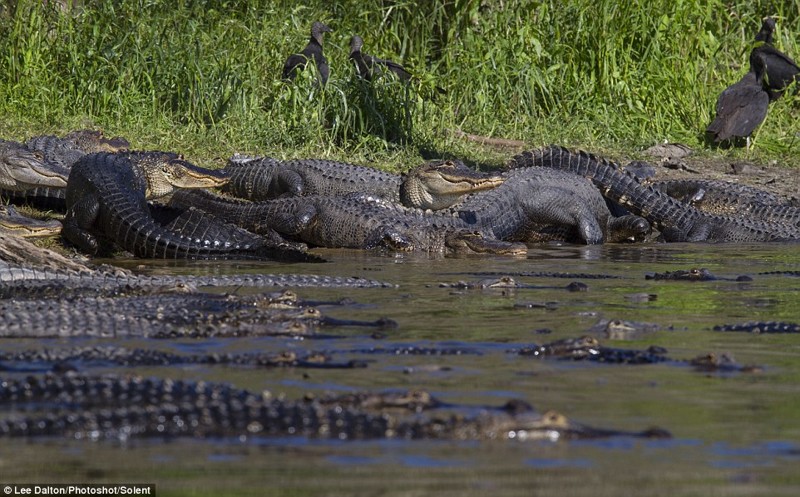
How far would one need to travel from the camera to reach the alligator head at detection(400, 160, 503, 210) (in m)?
9.98

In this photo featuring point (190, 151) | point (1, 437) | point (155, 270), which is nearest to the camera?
point (1, 437)

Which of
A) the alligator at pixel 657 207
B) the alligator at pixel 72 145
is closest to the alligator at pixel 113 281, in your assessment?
the alligator at pixel 72 145

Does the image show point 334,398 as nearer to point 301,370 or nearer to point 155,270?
point 301,370

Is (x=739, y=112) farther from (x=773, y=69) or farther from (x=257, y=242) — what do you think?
(x=257, y=242)

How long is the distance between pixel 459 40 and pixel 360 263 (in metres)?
5.30

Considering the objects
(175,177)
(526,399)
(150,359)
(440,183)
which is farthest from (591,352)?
(440,183)

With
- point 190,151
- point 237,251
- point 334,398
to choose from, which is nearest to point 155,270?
point 237,251

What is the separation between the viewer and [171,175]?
9.38m

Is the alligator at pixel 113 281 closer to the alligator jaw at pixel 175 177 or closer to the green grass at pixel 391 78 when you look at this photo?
the alligator jaw at pixel 175 177

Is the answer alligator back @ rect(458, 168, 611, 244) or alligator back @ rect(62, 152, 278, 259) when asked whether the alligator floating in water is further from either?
alligator back @ rect(458, 168, 611, 244)

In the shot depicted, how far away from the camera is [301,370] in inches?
173

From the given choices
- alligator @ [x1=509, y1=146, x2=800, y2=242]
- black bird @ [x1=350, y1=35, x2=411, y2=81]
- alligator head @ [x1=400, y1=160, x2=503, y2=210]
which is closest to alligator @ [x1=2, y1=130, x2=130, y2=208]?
black bird @ [x1=350, y1=35, x2=411, y2=81]

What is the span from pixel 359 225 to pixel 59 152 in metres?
2.47

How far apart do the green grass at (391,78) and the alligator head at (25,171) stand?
147 centimetres
